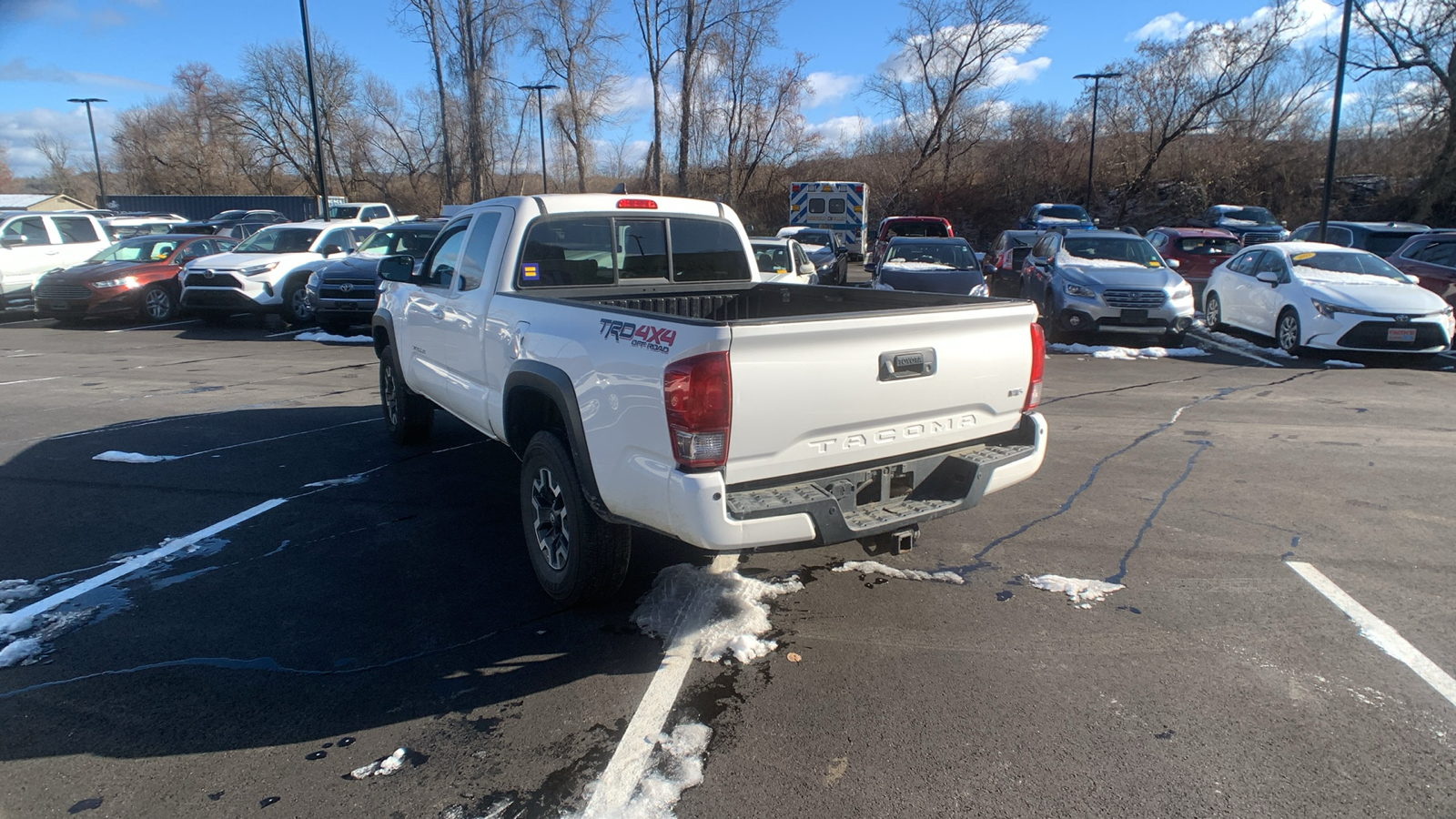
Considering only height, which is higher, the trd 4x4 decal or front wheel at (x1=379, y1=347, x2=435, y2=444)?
the trd 4x4 decal

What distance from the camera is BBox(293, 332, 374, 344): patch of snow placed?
14.4 m

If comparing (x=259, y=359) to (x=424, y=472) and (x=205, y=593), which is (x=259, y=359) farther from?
(x=205, y=593)

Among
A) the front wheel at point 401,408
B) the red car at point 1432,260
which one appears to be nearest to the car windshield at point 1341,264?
the red car at point 1432,260

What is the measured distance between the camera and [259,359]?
1249 centimetres

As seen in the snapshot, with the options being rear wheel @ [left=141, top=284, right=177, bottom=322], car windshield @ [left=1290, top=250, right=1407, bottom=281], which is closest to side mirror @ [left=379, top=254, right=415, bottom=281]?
car windshield @ [left=1290, top=250, right=1407, bottom=281]

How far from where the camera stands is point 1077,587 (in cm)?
440

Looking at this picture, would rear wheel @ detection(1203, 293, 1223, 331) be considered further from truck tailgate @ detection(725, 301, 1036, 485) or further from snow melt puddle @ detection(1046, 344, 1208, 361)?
truck tailgate @ detection(725, 301, 1036, 485)

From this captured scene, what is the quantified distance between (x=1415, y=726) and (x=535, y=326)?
154 inches

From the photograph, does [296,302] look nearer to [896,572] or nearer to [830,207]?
[896,572]

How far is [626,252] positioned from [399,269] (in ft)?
5.93

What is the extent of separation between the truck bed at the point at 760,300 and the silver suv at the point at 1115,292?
8655 millimetres

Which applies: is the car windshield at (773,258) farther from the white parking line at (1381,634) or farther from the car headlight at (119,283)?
the car headlight at (119,283)

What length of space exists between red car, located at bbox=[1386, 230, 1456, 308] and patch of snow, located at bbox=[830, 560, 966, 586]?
12646 millimetres

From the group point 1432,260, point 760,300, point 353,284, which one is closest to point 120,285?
point 353,284
